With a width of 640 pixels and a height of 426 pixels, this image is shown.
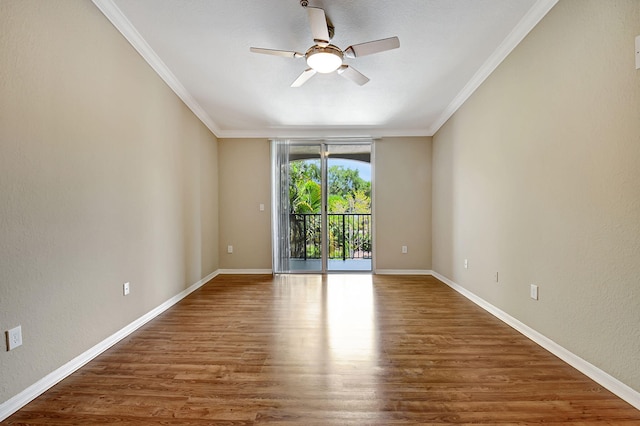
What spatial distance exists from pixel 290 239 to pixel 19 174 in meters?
3.49

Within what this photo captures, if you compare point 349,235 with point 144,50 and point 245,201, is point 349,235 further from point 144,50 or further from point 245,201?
point 144,50

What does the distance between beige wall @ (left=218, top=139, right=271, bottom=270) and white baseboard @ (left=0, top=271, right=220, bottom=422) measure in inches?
74.1

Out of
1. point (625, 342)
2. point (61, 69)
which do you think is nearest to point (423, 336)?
point (625, 342)

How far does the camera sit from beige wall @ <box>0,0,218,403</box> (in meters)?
1.48

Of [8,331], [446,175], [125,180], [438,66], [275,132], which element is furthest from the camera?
[275,132]

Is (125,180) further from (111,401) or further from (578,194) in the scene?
(578,194)

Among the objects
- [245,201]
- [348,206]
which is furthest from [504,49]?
[245,201]

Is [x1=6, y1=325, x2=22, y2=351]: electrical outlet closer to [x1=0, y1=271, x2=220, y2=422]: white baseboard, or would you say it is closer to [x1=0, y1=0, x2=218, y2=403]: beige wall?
[x1=0, y1=0, x2=218, y2=403]: beige wall

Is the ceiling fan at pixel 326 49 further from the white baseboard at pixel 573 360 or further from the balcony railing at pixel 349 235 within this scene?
the balcony railing at pixel 349 235

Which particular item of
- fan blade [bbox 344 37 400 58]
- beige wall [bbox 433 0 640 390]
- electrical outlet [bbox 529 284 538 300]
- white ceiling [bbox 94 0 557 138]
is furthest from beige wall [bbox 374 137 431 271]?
fan blade [bbox 344 37 400 58]

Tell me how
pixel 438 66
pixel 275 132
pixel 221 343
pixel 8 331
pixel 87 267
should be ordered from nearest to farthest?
pixel 8 331 → pixel 87 267 → pixel 221 343 → pixel 438 66 → pixel 275 132

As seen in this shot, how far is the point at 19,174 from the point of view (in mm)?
1497

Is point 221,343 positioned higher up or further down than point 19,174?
further down

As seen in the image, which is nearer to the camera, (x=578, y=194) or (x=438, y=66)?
(x=578, y=194)
